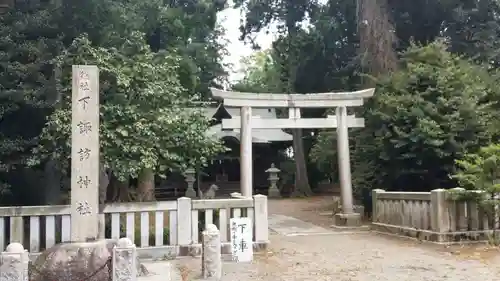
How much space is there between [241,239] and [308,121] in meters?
6.27

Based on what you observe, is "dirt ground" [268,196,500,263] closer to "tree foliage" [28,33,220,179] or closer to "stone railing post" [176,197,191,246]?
"stone railing post" [176,197,191,246]

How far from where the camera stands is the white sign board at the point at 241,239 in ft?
29.5

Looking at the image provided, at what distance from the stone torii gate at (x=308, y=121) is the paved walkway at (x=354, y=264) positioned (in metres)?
2.52

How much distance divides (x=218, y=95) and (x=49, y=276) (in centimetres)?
738

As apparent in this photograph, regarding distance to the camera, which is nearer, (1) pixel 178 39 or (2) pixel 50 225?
(2) pixel 50 225

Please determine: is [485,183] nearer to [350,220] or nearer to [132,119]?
[350,220]

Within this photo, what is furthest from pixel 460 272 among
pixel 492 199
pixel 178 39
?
pixel 178 39

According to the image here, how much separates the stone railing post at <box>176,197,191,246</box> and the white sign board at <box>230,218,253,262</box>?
1117mm

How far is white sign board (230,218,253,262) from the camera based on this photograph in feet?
29.5

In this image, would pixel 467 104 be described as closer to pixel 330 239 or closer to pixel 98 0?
pixel 330 239

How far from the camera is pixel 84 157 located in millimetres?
7863

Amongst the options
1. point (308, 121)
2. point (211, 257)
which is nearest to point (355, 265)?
point (211, 257)

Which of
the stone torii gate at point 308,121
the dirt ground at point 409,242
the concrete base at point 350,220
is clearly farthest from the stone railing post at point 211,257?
the concrete base at point 350,220

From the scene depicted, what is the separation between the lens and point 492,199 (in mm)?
10258
